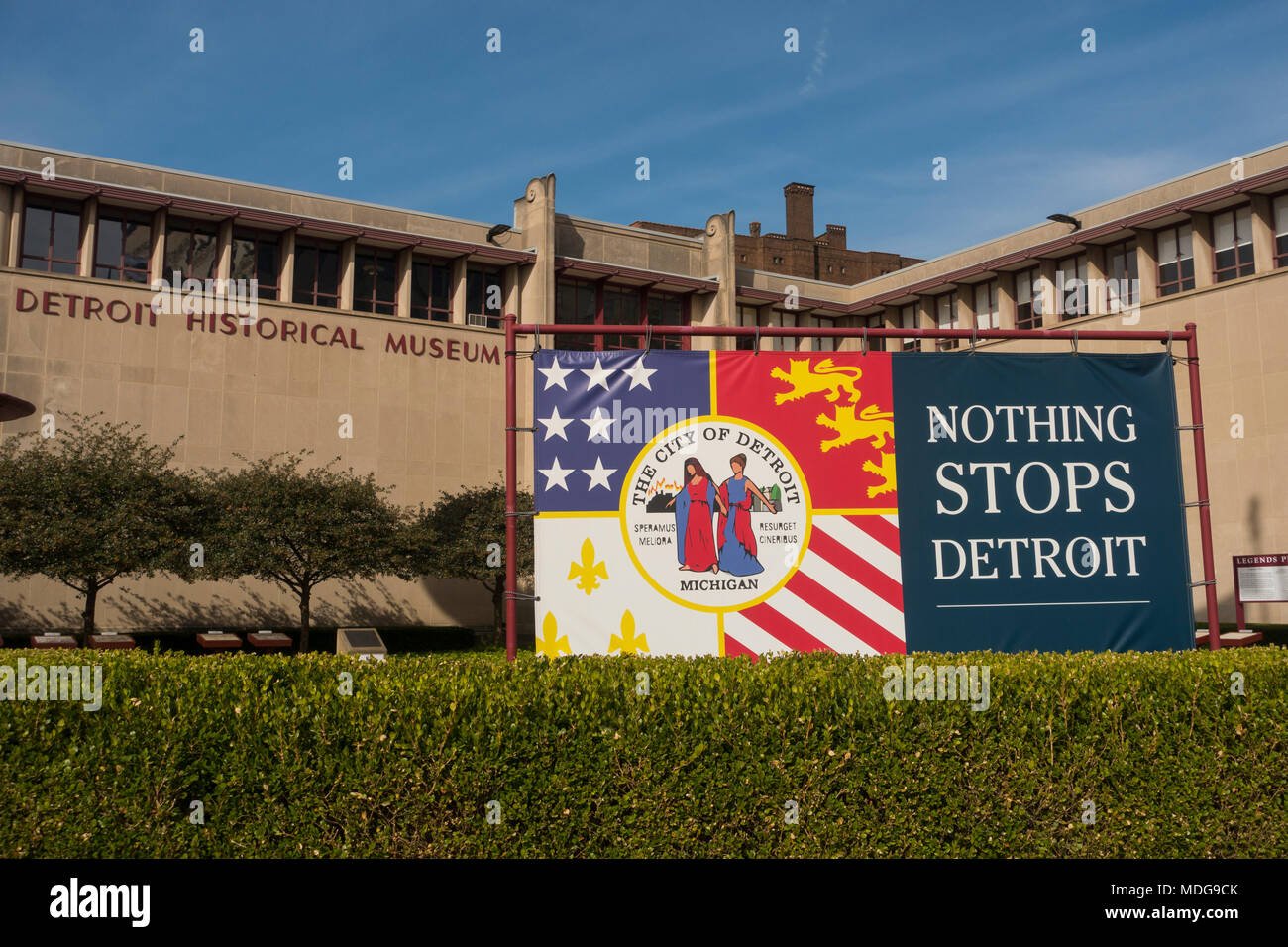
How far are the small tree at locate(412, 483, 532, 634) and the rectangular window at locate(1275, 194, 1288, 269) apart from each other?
87.2 ft

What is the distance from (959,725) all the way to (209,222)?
3568 centimetres

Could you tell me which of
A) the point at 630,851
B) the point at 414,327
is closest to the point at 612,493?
the point at 630,851

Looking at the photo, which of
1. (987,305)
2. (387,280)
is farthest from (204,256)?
(987,305)

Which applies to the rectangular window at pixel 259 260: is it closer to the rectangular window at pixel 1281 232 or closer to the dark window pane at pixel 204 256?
the dark window pane at pixel 204 256

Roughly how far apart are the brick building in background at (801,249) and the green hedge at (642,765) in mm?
70919

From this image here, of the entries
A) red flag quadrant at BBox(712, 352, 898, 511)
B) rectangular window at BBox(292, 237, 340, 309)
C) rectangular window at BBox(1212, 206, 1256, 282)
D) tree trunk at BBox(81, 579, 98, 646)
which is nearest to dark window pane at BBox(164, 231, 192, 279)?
rectangular window at BBox(292, 237, 340, 309)

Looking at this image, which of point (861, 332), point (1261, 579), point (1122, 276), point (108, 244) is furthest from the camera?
point (1122, 276)

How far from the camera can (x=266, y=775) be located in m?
6.37

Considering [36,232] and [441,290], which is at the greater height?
[36,232]

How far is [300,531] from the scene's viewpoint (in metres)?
30.1

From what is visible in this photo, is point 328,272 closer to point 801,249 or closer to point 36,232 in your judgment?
point 36,232

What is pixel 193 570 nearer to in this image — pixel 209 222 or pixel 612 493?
pixel 209 222

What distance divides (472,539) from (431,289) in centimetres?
1202
